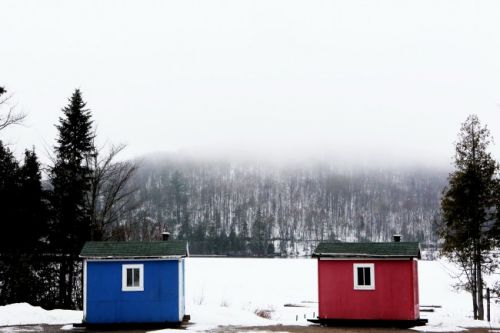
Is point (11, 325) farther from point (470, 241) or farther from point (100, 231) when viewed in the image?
point (470, 241)

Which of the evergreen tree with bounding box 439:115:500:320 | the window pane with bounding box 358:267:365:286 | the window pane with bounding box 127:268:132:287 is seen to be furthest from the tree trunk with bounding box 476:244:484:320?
the window pane with bounding box 127:268:132:287

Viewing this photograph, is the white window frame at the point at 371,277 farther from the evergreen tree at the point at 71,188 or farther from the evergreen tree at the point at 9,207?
the evergreen tree at the point at 9,207

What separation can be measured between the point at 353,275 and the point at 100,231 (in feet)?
53.0

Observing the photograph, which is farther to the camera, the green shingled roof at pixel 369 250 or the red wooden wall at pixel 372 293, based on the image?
the green shingled roof at pixel 369 250

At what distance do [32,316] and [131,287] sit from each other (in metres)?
4.76

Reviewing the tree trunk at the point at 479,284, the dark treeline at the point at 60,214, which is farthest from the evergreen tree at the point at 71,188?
the tree trunk at the point at 479,284

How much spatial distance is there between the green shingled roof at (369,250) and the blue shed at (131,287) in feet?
17.8

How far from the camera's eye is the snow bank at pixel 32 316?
2380 cm

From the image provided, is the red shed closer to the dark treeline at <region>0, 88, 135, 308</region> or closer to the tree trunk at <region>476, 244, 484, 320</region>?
the tree trunk at <region>476, 244, 484, 320</region>

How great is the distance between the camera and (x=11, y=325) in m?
23.0

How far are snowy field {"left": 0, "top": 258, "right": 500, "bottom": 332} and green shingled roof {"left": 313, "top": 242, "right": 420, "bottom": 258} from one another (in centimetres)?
271

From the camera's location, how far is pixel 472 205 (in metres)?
28.1

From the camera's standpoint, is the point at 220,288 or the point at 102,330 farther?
the point at 220,288

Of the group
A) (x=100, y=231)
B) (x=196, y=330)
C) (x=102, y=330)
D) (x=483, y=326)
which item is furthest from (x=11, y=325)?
(x=483, y=326)
